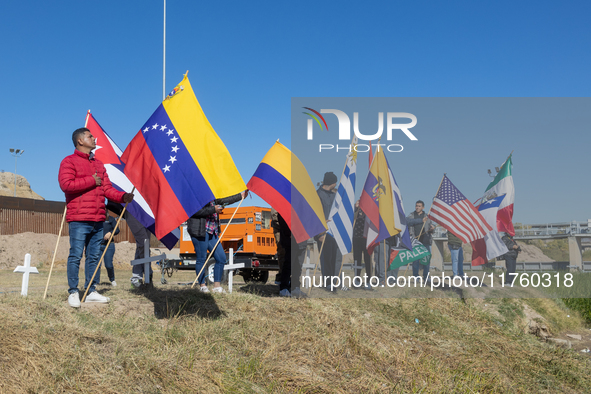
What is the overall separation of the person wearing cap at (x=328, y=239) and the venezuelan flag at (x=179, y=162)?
10.8 feet

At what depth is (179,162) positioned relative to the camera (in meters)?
5.54

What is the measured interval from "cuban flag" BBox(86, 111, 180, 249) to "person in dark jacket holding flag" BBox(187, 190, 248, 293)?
357mm

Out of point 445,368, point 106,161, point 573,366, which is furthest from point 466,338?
point 106,161

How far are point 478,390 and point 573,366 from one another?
267 cm

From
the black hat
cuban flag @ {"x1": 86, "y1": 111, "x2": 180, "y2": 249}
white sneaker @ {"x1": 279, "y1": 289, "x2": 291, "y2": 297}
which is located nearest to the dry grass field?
white sneaker @ {"x1": 279, "y1": 289, "x2": 291, "y2": 297}

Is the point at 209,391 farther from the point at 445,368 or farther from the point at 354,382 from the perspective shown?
the point at 445,368

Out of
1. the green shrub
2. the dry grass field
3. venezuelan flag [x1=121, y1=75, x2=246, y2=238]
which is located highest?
venezuelan flag [x1=121, y1=75, x2=246, y2=238]

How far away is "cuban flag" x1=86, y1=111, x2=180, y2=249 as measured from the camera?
679 centimetres

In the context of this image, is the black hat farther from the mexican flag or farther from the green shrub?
the green shrub

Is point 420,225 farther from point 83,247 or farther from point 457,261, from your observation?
point 83,247

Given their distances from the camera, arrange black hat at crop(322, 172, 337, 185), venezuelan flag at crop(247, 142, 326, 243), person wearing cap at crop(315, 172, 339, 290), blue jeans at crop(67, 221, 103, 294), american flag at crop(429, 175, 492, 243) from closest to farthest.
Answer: blue jeans at crop(67, 221, 103, 294) < venezuelan flag at crop(247, 142, 326, 243) < person wearing cap at crop(315, 172, 339, 290) < black hat at crop(322, 172, 337, 185) < american flag at crop(429, 175, 492, 243)

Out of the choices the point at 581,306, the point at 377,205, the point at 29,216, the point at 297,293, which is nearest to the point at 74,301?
the point at 297,293

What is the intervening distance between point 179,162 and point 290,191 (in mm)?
2342

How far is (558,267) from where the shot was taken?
36.6ft
